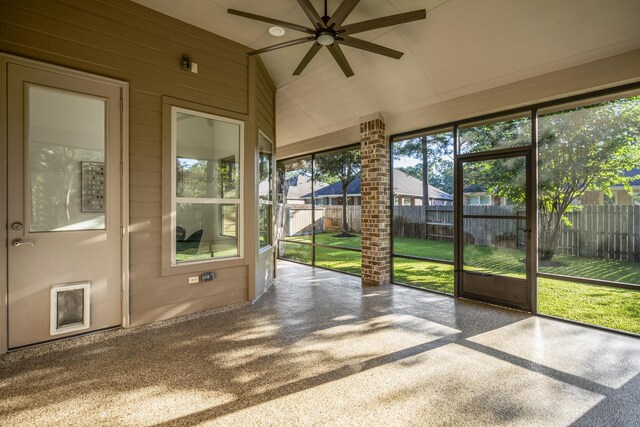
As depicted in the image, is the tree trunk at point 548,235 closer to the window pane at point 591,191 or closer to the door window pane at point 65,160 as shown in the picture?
the window pane at point 591,191

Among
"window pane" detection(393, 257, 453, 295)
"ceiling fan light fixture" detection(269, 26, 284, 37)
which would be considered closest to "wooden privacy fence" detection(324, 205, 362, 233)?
"window pane" detection(393, 257, 453, 295)

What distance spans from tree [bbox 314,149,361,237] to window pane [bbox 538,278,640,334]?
11.4ft

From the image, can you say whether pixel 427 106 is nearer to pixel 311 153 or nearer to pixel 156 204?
pixel 311 153

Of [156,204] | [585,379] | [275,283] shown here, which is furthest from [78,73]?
[585,379]

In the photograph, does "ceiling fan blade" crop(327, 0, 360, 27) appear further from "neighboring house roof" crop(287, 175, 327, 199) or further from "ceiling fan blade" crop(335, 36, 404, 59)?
"neighboring house roof" crop(287, 175, 327, 199)

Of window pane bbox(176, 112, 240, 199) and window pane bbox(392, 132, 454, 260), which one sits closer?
window pane bbox(176, 112, 240, 199)

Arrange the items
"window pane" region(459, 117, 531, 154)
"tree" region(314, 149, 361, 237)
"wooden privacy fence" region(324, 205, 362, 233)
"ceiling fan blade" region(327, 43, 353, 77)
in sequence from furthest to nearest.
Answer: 1. "tree" region(314, 149, 361, 237)
2. "wooden privacy fence" region(324, 205, 362, 233)
3. "window pane" region(459, 117, 531, 154)
4. "ceiling fan blade" region(327, 43, 353, 77)

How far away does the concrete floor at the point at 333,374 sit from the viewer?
2012 mm

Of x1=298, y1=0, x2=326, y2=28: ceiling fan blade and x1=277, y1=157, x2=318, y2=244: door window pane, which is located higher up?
x1=298, y1=0, x2=326, y2=28: ceiling fan blade

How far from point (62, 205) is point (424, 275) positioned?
534 cm

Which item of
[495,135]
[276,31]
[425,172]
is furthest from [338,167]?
[276,31]

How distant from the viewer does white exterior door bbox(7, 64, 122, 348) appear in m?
2.76

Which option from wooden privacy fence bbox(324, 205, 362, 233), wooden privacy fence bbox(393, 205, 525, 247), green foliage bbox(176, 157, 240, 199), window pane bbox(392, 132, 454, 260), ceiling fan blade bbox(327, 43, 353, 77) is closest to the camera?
ceiling fan blade bbox(327, 43, 353, 77)

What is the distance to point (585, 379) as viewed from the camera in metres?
2.41
